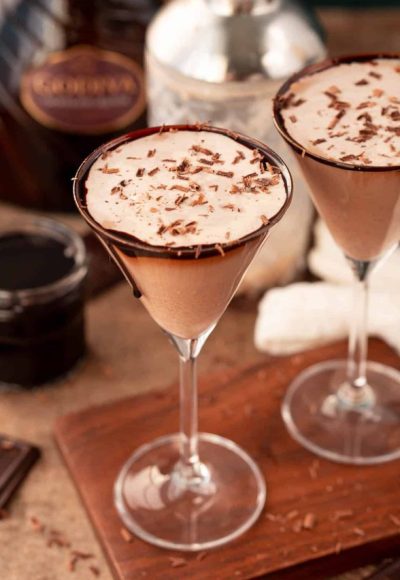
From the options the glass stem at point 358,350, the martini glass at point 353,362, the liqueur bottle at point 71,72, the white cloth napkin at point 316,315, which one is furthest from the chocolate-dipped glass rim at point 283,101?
the liqueur bottle at point 71,72

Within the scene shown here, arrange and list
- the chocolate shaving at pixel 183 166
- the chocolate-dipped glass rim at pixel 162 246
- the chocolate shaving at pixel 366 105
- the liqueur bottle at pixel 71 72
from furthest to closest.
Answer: the liqueur bottle at pixel 71 72
the chocolate shaving at pixel 366 105
the chocolate shaving at pixel 183 166
the chocolate-dipped glass rim at pixel 162 246

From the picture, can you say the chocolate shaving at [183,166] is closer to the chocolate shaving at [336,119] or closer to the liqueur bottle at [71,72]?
the chocolate shaving at [336,119]

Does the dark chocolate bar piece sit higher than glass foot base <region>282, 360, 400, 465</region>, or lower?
higher

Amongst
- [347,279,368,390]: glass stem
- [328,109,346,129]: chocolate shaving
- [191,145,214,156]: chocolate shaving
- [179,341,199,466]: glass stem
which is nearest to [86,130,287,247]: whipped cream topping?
[191,145,214,156]: chocolate shaving

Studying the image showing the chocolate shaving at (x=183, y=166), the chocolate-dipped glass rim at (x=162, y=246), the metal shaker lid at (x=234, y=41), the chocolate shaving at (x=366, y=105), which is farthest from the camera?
the metal shaker lid at (x=234, y=41)

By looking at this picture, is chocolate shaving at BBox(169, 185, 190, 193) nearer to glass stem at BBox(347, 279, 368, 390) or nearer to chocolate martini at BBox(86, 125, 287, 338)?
chocolate martini at BBox(86, 125, 287, 338)

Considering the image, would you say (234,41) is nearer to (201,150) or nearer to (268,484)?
(201,150)

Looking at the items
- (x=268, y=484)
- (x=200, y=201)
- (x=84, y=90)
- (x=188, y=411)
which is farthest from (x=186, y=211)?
(x=84, y=90)
